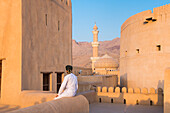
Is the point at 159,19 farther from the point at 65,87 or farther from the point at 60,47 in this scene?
the point at 65,87

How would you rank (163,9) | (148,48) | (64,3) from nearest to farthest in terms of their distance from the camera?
(64,3) < (163,9) < (148,48)

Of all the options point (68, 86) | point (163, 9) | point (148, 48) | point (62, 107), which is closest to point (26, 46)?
point (68, 86)

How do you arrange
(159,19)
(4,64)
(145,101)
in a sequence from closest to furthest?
(4,64) → (145,101) → (159,19)

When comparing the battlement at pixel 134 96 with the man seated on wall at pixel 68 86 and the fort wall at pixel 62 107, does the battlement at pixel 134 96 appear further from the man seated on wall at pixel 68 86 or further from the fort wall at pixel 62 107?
the man seated on wall at pixel 68 86

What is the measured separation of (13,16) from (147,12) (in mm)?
12550

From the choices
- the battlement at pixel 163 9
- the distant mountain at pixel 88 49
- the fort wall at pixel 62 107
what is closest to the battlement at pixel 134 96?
the fort wall at pixel 62 107

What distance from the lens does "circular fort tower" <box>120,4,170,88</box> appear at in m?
15.1

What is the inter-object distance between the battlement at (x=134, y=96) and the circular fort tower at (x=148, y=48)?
18.4ft

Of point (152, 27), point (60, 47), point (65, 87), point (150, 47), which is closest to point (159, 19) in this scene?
point (152, 27)

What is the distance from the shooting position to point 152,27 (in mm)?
15930

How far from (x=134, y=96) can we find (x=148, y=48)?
6967 mm

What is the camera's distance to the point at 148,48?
53.1 ft

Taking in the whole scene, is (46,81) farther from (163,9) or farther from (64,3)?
(163,9)

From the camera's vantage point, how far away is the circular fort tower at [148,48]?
15.1 metres
